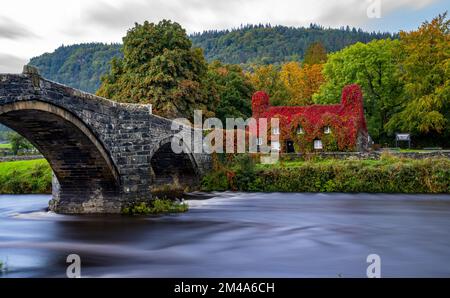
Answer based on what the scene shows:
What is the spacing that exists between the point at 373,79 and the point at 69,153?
3888cm

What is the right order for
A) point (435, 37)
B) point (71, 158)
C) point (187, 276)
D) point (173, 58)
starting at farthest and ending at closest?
point (435, 37), point (173, 58), point (71, 158), point (187, 276)

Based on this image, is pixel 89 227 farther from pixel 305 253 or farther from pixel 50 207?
pixel 305 253

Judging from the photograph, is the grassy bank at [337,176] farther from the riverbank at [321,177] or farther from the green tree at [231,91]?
the green tree at [231,91]

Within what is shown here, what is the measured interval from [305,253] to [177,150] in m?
15.0

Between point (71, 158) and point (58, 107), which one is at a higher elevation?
point (58, 107)

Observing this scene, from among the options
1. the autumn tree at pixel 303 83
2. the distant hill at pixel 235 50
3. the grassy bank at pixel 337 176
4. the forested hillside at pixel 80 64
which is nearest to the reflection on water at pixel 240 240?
the grassy bank at pixel 337 176

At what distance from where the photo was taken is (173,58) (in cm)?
3953

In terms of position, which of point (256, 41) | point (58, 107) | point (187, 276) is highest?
point (256, 41)

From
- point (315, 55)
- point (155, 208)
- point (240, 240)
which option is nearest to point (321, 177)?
point (155, 208)

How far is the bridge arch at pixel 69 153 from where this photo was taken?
17.4 meters

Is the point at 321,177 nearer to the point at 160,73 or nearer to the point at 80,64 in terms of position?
the point at 160,73

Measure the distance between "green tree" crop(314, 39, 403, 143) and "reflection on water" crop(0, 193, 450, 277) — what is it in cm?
2854

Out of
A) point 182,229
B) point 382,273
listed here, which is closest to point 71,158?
point 182,229

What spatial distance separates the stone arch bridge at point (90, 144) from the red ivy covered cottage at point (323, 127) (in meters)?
19.6
